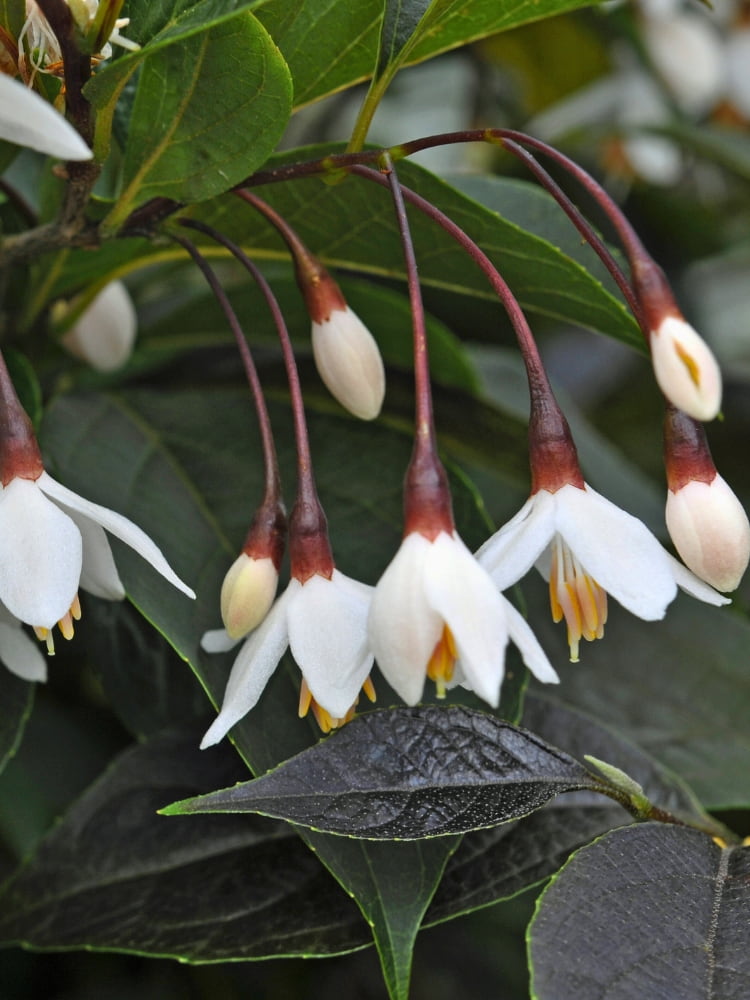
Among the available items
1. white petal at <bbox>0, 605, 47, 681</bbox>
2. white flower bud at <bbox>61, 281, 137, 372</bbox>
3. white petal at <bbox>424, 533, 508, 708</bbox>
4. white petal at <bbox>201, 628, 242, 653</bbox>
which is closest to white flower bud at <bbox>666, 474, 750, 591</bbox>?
white petal at <bbox>424, 533, 508, 708</bbox>

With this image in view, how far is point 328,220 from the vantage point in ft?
2.18

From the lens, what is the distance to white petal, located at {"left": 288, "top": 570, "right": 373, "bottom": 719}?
1.72 ft

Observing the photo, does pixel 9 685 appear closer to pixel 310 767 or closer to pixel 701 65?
pixel 310 767

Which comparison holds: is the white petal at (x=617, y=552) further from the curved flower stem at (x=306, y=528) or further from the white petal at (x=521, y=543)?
the curved flower stem at (x=306, y=528)

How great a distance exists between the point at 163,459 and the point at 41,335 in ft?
0.61

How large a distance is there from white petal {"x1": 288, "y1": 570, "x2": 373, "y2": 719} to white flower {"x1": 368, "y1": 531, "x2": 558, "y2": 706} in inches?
1.5

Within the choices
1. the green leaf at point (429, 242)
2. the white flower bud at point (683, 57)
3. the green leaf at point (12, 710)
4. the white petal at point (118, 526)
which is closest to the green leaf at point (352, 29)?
the green leaf at point (429, 242)

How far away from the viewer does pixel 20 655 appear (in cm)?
62

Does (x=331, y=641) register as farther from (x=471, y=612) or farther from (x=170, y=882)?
(x=170, y=882)

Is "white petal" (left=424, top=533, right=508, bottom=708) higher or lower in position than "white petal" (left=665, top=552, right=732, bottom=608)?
lower

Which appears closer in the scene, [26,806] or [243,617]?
[243,617]

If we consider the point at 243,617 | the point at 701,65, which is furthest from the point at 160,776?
the point at 701,65

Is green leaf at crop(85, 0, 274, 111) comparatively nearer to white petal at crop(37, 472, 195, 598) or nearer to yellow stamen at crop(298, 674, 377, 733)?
white petal at crop(37, 472, 195, 598)

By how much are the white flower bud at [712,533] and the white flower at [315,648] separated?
160mm
